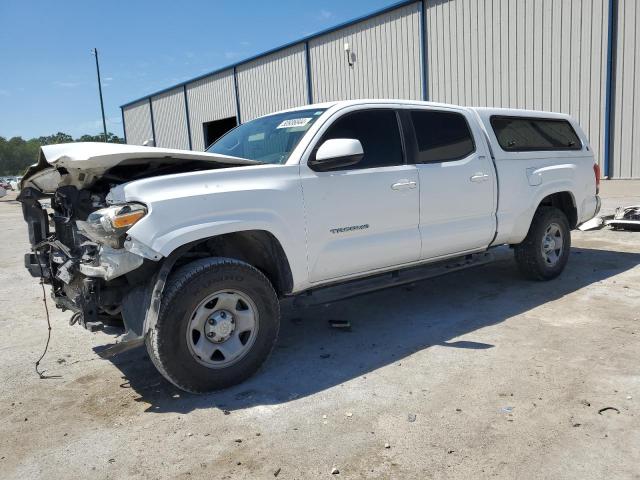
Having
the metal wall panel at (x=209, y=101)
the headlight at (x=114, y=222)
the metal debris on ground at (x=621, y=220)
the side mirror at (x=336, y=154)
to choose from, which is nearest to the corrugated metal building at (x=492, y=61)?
the metal debris on ground at (x=621, y=220)

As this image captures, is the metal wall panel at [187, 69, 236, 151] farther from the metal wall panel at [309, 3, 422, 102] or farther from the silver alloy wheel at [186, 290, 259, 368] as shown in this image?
the silver alloy wheel at [186, 290, 259, 368]

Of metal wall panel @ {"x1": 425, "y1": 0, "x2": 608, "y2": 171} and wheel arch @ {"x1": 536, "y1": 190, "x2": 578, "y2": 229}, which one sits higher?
metal wall panel @ {"x1": 425, "y1": 0, "x2": 608, "y2": 171}

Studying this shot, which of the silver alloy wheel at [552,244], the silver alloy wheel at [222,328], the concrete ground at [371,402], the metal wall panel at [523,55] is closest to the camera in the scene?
the concrete ground at [371,402]

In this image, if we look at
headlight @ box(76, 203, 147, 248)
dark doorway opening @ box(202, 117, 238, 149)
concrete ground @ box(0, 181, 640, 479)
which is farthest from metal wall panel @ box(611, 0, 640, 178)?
dark doorway opening @ box(202, 117, 238, 149)

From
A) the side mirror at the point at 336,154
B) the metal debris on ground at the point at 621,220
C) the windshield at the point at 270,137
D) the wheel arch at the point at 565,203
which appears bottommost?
the metal debris on ground at the point at 621,220

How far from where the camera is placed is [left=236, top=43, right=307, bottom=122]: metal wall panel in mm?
18375

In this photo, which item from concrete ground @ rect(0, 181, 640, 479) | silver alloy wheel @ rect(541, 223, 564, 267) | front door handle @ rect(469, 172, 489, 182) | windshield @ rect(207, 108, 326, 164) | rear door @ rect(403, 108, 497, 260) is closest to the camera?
concrete ground @ rect(0, 181, 640, 479)

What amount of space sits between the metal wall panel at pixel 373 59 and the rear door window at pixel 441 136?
32.5ft

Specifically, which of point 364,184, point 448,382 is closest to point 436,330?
point 448,382

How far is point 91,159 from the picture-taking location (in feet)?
10.9

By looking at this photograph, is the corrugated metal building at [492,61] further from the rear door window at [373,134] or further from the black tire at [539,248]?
the rear door window at [373,134]

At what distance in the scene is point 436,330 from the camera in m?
4.61

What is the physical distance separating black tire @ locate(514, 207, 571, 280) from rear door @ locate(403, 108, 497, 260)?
0.80m

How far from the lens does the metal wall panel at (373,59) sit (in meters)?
14.5
